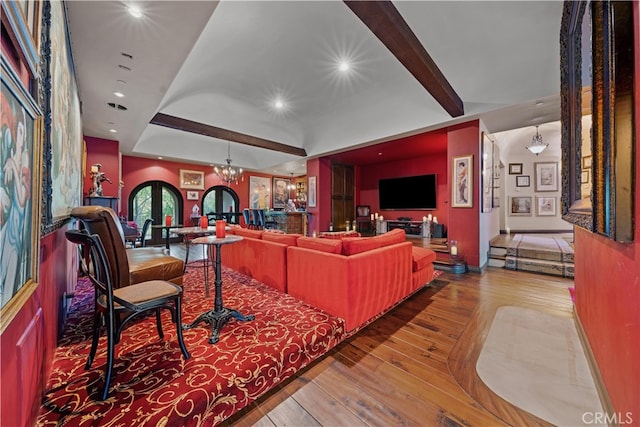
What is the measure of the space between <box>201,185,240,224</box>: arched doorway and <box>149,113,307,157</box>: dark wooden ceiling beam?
2968 mm

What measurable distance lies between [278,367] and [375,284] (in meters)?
1.16

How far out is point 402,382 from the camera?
1.60 metres

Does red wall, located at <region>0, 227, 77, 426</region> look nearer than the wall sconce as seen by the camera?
Yes

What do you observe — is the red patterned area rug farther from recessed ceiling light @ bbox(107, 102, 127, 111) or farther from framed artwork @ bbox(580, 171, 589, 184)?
recessed ceiling light @ bbox(107, 102, 127, 111)

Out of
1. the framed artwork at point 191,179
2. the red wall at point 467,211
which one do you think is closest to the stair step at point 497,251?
the red wall at point 467,211

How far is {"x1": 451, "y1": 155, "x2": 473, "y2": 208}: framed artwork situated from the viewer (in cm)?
434

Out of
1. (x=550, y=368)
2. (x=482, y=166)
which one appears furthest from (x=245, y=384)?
(x=482, y=166)

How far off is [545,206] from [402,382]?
9220mm

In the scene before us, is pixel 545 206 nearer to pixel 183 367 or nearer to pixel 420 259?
pixel 420 259

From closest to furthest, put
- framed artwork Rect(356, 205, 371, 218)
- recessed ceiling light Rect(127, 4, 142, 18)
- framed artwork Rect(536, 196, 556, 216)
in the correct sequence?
recessed ceiling light Rect(127, 4, 142, 18), framed artwork Rect(536, 196, 556, 216), framed artwork Rect(356, 205, 371, 218)

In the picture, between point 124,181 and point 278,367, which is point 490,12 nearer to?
point 278,367

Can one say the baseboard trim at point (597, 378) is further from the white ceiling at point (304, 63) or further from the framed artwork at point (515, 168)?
the framed artwork at point (515, 168)

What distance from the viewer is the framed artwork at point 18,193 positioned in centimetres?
72

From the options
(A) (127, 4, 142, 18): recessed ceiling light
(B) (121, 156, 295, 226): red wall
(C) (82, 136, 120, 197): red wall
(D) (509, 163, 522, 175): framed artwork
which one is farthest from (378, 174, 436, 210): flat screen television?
(C) (82, 136, 120, 197): red wall
